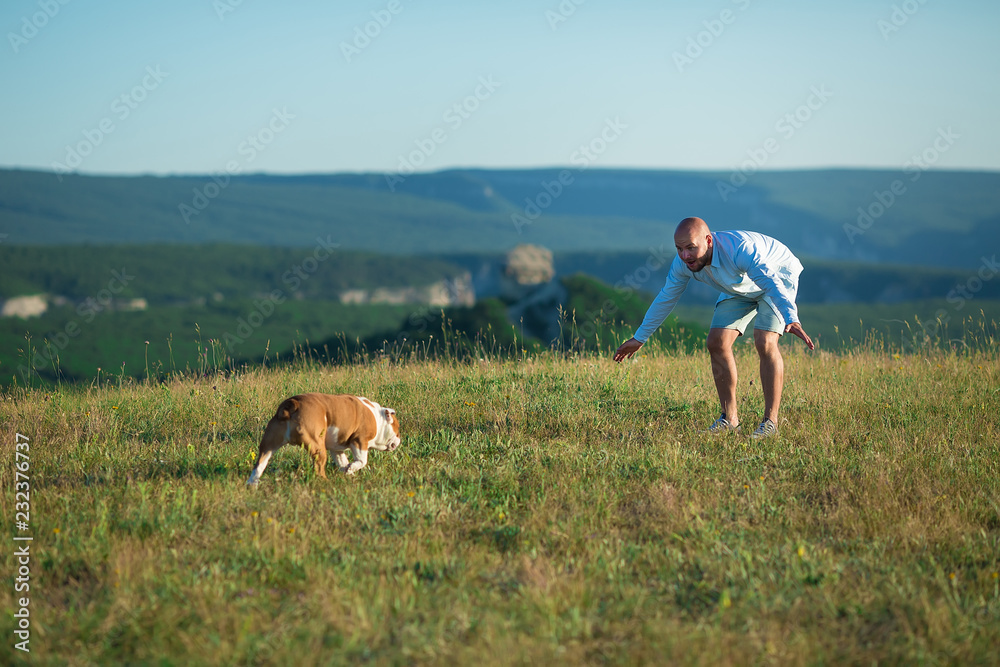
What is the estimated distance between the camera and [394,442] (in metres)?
5.41

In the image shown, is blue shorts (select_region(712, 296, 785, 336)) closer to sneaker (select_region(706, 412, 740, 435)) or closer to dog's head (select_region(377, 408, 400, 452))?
sneaker (select_region(706, 412, 740, 435))

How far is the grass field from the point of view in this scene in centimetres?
326

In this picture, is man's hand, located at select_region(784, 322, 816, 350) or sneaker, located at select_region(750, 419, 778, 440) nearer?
man's hand, located at select_region(784, 322, 816, 350)

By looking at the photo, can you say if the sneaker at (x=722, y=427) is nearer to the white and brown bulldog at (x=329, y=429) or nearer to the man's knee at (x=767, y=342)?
the man's knee at (x=767, y=342)

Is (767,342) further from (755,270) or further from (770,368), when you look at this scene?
(755,270)

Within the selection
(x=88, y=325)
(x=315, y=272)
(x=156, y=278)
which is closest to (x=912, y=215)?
(x=315, y=272)

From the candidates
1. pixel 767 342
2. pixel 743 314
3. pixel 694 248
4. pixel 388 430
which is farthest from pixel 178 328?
pixel 767 342

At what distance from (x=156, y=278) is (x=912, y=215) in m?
143

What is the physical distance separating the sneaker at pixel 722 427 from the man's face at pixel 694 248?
3.93 feet

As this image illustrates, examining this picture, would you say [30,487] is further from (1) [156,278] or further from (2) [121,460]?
(1) [156,278]

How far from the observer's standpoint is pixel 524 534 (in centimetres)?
430

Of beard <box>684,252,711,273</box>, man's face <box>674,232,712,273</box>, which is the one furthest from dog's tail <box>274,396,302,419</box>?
beard <box>684,252,711,273</box>

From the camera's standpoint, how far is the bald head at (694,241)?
5668mm

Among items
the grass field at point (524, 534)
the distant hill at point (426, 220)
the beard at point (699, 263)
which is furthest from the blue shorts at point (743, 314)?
the distant hill at point (426, 220)
